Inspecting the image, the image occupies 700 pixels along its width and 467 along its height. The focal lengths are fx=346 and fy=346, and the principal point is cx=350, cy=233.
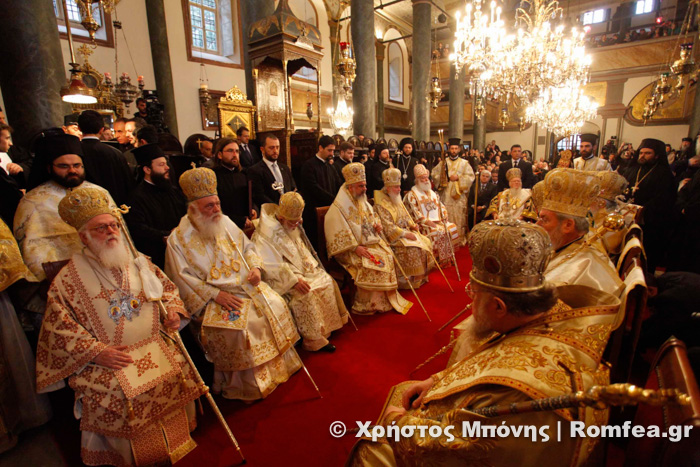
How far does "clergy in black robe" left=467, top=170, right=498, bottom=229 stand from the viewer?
7.54 m

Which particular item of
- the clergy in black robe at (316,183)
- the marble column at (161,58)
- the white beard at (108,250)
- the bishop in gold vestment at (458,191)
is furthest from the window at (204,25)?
the white beard at (108,250)

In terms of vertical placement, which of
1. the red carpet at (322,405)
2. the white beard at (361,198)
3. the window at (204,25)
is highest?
the window at (204,25)


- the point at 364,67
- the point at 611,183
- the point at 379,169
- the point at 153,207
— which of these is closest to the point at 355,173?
the point at 153,207

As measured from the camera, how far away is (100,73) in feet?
30.8

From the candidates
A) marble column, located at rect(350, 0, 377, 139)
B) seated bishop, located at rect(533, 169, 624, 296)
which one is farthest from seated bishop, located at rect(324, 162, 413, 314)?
marble column, located at rect(350, 0, 377, 139)

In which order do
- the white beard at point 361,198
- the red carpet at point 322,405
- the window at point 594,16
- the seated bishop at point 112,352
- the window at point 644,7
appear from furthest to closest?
1. the window at point 594,16
2. the window at point 644,7
3. the white beard at point 361,198
4. the red carpet at point 322,405
5. the seated bishop at point 112,352

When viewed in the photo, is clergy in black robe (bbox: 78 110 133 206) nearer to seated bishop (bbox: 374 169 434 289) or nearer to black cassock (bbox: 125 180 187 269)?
black cassock (bbox: 125 180 187 269)

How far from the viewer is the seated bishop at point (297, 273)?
3.49 meters

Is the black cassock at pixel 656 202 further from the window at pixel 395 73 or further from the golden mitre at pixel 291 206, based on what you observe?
the window at pixel 395 73

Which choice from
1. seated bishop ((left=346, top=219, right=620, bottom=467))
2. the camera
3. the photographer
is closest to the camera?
seated bishop ((left=346, top=219, right=620, bottom=467))

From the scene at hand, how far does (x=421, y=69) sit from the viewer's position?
12.2 m

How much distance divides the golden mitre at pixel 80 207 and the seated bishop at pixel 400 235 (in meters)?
3.69

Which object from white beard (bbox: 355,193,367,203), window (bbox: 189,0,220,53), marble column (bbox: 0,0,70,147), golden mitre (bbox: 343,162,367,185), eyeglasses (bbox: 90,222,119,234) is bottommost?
white beard (bbox: 355,193,367,203)

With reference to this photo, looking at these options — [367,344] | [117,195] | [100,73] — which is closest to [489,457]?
[367,344]
